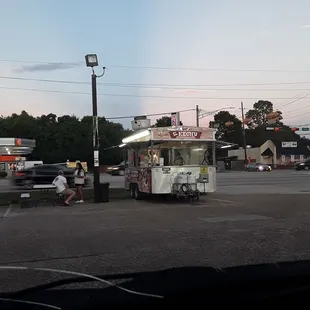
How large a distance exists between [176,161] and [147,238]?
9.37m

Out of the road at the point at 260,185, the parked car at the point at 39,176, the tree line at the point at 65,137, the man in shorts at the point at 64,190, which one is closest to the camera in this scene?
the man in shorts at the point at 64,190

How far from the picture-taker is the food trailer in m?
17.6

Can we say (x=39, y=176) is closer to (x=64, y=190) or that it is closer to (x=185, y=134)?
(x=64, y=190)

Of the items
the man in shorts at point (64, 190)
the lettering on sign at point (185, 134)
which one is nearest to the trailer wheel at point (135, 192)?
the lettering on sign at point (185, 134)

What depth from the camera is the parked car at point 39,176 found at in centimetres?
2762

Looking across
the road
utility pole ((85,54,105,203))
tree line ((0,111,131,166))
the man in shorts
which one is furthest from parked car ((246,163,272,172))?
the man in shorts

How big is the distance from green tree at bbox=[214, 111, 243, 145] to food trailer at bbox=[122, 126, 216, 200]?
300 feet

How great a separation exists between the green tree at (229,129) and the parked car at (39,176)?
275ft

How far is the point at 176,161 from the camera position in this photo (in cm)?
1859

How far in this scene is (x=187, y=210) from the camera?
14.7 m

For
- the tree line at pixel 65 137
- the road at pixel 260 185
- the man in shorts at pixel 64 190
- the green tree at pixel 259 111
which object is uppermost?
the green tree at pixel 259 111

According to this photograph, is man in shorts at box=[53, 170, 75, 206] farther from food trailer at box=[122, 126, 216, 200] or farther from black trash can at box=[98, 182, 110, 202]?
food trailer at box=[122, 126, 216, 200]

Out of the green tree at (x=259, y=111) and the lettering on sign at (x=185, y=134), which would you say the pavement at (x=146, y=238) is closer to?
the lettering on sign at (x=185, y=134)

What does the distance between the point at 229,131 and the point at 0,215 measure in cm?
10476
